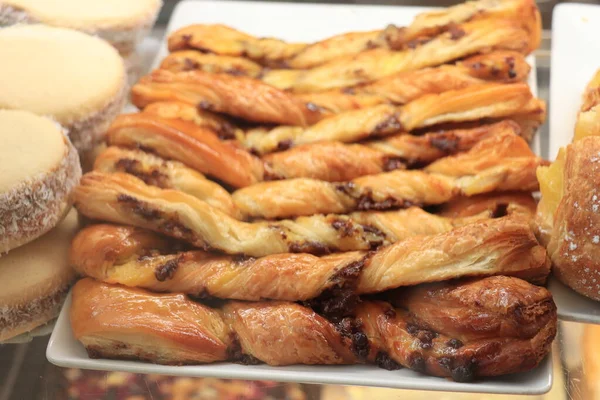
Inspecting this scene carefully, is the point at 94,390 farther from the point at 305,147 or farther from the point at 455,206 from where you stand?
the point at 455,206

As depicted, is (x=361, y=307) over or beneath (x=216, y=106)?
beneath

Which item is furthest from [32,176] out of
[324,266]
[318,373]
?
[318,373]

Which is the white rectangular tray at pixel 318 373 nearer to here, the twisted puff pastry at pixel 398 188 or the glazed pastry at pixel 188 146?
the twisted puff pastry at pixel 398 188

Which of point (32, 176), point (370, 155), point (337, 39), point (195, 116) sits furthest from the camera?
point (337, 39)

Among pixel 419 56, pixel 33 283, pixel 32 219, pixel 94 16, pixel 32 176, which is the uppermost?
pixel 419 56

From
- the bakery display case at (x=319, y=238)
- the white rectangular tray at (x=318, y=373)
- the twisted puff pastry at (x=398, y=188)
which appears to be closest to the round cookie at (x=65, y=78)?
the bakery display case at (x=319, y=238)

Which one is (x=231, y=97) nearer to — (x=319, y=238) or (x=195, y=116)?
(x=195, y=116)

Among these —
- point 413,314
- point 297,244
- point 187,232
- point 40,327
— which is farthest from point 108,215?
point 413,314
